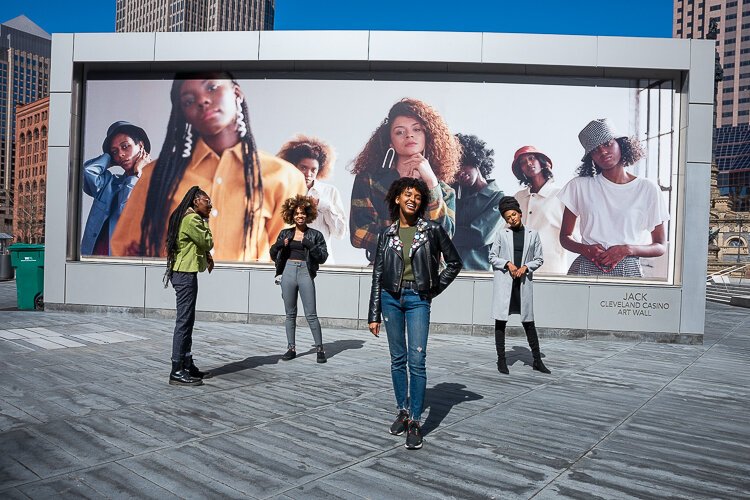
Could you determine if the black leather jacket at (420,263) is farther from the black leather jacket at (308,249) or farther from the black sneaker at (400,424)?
the black leather jacket at (308,249)

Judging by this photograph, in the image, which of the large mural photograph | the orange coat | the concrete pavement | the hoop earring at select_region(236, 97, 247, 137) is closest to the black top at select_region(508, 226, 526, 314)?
the concrete pavement

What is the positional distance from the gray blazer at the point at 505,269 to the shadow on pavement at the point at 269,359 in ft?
7.56

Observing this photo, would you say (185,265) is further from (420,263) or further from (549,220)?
(549,220)

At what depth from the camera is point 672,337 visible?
10.2 meters

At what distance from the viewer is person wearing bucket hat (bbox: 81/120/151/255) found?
11.3 m

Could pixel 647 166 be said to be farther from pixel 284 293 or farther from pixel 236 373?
pixel 236 373

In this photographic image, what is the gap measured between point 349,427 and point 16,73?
629ft

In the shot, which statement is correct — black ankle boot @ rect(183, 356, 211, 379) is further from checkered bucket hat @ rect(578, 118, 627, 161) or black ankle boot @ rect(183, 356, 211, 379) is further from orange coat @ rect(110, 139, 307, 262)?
checkered bucket hat @ rect(578, 118, 627, 161)

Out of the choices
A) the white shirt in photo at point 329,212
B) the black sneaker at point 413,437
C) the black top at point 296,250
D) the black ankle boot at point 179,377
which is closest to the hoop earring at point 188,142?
the white shirt in photo at point 329,212

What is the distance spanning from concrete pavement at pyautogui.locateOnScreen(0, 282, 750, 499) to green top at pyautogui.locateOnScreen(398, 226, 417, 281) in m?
1.22

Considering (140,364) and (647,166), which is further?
(647,166)

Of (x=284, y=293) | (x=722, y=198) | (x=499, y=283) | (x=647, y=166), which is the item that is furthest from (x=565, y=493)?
(x=722, y=198)

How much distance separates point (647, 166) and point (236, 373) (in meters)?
7.89

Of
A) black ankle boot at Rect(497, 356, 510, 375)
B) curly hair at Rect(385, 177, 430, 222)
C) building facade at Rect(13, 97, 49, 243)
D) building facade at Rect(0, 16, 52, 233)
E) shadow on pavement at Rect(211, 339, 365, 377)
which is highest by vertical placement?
building facade at Rect(0, 16, 52, 233)
